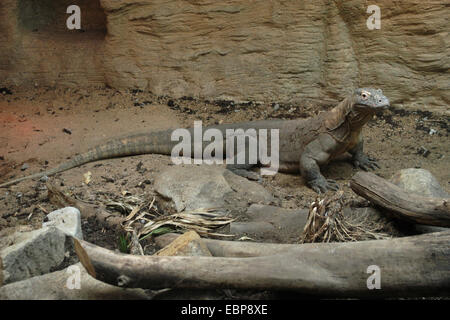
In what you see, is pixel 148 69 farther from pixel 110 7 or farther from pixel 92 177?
pixel 92 177

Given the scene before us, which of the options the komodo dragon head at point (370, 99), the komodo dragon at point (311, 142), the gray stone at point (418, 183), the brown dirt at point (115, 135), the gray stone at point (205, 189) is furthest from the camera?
the komodo dragon at point (311, 142)

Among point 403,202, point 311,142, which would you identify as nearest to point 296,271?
point 403,202

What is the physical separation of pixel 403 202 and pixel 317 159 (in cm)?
215

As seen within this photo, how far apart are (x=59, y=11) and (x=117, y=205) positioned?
620 centimetres

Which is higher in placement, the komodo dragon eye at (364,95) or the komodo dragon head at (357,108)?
the komodo dragon eye at (364,95)

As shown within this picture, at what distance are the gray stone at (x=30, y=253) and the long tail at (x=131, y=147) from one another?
8.20 ft

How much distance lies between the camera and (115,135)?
7348mm


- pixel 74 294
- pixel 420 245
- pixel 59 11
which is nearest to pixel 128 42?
pixel 59 11

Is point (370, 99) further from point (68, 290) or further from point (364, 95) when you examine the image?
point (68, 290)

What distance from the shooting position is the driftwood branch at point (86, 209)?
15.6ft

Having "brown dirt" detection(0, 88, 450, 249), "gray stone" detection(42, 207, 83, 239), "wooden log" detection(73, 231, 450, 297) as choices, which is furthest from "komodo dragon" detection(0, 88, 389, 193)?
"wooden log" detection(73, 231, 450, 297)

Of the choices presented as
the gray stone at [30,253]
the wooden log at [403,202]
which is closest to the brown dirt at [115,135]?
the gray stone at [30,253]

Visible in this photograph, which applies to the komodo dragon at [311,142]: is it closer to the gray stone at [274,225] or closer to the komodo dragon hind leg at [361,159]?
the komodo dragon hind leg at [361,159]
